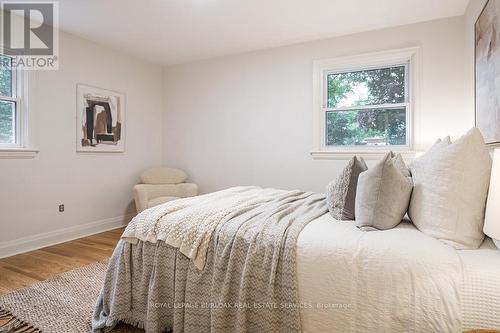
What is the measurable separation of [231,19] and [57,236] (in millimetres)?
3212

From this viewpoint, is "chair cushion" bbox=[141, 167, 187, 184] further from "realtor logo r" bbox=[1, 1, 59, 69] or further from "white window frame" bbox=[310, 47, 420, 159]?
"white window frame" bbox=[310, 47, 420, 159]

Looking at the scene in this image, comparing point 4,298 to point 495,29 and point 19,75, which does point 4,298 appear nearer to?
point 19,75

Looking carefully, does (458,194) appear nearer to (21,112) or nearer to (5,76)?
(21,112)

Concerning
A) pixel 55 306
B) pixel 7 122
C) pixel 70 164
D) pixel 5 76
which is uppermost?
pixel 5 76

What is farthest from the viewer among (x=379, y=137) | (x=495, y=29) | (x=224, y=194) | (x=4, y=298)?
(x=379, y=137)

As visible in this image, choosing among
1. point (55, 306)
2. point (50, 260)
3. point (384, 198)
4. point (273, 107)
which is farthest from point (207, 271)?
point (273, 107)

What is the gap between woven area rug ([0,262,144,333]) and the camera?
5.63 ft

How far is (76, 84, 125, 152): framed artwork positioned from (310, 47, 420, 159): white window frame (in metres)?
2.72

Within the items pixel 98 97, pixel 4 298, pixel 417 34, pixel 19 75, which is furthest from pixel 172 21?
pixel 4 298

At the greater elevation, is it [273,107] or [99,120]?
[273,107]

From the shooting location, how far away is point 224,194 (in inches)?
90.3

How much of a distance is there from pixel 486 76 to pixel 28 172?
436 centimetres

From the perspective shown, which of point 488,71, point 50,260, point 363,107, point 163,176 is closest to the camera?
point 488,71

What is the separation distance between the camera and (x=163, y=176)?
4184mm
